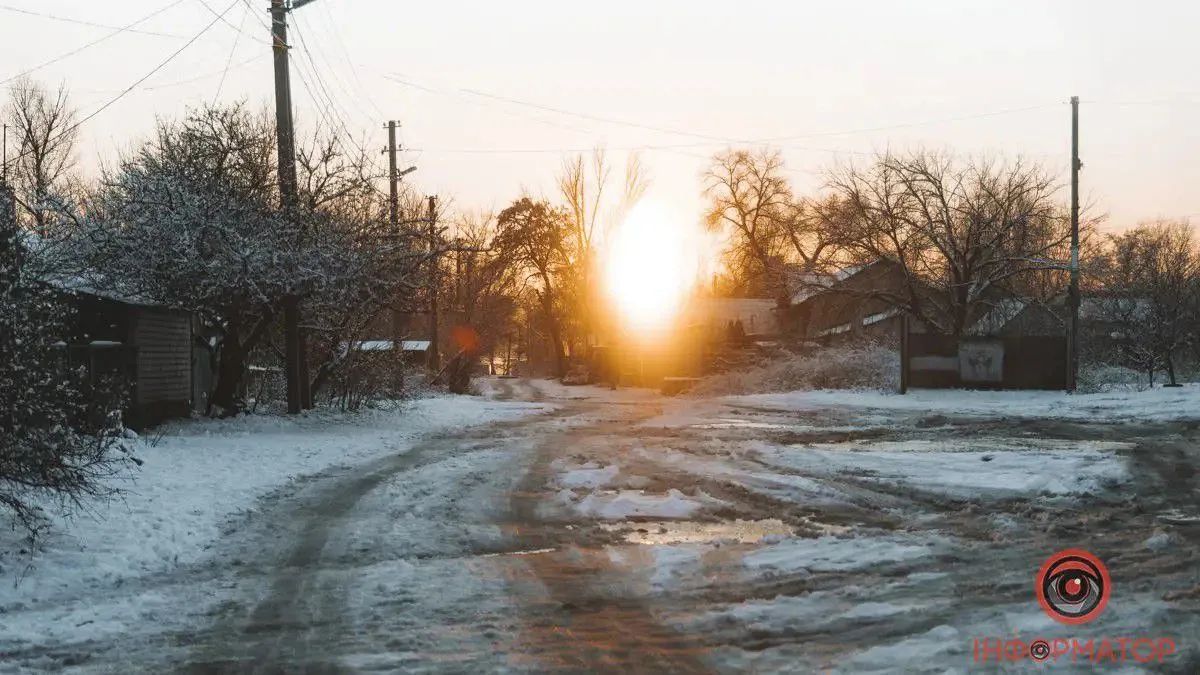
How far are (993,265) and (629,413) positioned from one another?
54.0ft

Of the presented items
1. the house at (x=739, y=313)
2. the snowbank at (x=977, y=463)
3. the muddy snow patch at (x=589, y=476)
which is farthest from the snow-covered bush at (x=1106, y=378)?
the house at (x=739, y=313)

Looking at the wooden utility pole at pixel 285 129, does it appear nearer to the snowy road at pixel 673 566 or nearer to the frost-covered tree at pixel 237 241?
the frost-covered tree at pixel 237 241

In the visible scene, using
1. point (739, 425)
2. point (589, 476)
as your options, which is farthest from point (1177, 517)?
point (739, 425)

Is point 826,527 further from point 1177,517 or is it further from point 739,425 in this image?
point 739,425

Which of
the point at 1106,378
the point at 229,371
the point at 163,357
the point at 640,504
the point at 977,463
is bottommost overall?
the point at 640,504

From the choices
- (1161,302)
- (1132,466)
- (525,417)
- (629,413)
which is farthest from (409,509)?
(1161,302)

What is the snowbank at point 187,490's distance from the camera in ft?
23.5

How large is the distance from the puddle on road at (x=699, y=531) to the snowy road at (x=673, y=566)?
44mm

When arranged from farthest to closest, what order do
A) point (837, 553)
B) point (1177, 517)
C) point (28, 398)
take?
1. point (1177, 517)
2. point (837, 553)
3. point (28, 398)

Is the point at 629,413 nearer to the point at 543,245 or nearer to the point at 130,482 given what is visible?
the point at 130,482

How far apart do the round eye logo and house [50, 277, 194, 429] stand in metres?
14.7

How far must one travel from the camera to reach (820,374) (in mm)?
34938

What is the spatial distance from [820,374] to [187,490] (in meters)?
27.3

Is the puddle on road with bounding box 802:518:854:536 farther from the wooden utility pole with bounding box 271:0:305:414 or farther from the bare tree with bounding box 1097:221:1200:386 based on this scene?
the bare tree with bounding box 1097:221:1200:386
